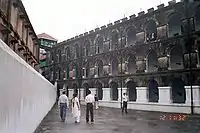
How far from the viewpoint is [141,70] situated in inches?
1031

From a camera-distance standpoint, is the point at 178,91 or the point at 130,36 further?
the point at 130,36

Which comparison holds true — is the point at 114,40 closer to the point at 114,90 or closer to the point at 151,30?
the point at 151,30

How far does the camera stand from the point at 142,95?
1009 inches

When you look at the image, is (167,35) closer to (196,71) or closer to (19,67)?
(196,71)

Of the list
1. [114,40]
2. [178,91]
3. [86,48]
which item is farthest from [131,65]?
[86,48]

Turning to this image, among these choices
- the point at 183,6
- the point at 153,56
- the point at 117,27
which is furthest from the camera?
the point at 117,27

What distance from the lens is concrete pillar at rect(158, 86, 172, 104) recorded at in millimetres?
23266

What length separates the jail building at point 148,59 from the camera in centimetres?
2241

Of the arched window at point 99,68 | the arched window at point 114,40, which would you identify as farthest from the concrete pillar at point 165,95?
the arched window at point 99,68

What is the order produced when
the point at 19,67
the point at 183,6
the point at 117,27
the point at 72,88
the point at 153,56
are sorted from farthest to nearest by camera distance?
the point at 72,88 < the point at 117,27 < the point at 153,56 < the point at 183,6 < the point at 19,67

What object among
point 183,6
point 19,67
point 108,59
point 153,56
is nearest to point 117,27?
point 108,59

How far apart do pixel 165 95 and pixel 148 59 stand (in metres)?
4.41

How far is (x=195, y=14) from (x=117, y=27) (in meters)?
9.77

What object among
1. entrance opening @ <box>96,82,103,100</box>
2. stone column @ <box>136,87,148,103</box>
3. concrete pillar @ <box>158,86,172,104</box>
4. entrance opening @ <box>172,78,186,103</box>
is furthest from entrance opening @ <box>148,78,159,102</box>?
entrance opening @ <box>96,82,103,100</box>
